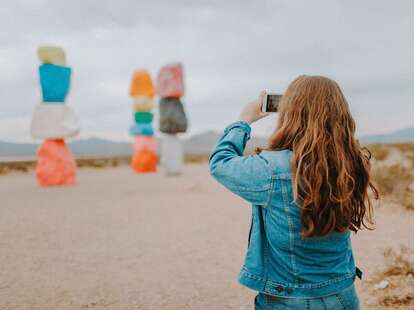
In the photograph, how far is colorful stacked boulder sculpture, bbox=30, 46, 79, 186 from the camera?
36.3 ft

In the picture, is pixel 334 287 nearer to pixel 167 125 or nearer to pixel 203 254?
pixel 203 254

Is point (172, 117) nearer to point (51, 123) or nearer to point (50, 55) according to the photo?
point (51, 123)

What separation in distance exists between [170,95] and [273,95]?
13.2 m

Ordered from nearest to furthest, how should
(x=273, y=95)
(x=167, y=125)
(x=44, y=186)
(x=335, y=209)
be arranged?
1. (x=335, y=209)
2. (x=273, y=95)
3. (x=44, y=186)
4. (x=167, y=125)

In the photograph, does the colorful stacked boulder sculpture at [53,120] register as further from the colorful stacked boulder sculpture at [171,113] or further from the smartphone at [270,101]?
the smartphone at [270,101]

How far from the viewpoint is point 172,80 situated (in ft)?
47.4

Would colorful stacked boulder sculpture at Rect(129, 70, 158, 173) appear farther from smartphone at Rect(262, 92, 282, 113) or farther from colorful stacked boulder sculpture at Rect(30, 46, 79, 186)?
smartphone at Rect(262, 92, 282, 113)

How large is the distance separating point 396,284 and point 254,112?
8.36 ft

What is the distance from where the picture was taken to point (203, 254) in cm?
466

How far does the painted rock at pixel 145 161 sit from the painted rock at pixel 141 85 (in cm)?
224

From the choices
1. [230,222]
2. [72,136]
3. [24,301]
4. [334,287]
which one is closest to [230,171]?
[334,287]

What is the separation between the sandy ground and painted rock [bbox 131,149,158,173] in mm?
8150

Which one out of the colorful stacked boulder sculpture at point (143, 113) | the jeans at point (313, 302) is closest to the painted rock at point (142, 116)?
the colorful stacked boulder sculpture at point (143, 113)

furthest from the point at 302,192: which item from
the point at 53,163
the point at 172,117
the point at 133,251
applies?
the point at 172,117
